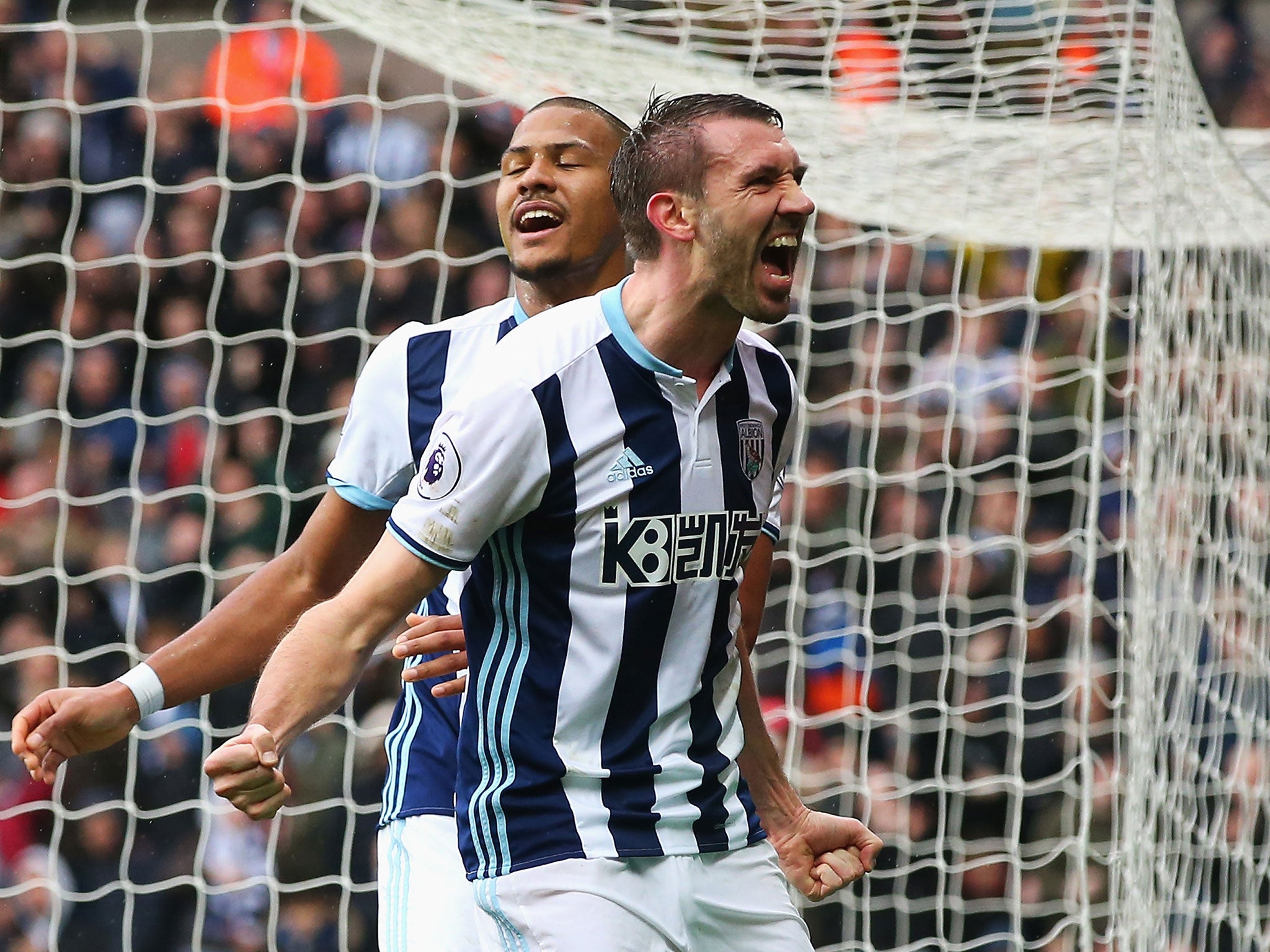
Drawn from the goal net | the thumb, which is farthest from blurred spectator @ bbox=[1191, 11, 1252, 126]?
the thumb

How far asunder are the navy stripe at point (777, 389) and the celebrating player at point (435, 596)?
0.37 m

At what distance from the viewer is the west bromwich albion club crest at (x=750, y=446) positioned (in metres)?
2.17

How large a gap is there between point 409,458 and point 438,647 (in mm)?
339

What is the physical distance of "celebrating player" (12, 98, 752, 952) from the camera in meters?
2.42

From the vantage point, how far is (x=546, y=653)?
203 centimetres

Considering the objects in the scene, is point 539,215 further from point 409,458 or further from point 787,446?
point 787,446

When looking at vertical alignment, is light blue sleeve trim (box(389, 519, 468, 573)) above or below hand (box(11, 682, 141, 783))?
above

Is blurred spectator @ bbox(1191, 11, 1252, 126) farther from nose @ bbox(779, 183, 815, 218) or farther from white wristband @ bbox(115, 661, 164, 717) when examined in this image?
white wristband @ bbox(115, 661, 164, 717)

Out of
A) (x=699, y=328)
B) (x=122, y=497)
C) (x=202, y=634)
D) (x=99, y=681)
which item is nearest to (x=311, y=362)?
(x=122, y=497)

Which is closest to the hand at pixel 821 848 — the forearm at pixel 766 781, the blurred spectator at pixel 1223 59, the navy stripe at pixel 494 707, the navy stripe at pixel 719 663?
the forearm at pixel 766 781

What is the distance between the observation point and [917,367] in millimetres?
5621

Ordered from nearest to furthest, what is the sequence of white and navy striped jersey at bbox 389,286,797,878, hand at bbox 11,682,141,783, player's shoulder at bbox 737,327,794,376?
white and navy striped jersey at bbox 389,286,797,878 < player's shoulder at bbox 737,327,794,376 < hand at bbox 11,682,141,783

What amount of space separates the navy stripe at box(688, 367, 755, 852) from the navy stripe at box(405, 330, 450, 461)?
588mm

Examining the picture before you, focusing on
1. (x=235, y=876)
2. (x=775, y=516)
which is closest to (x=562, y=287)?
(x=775, y=516)
